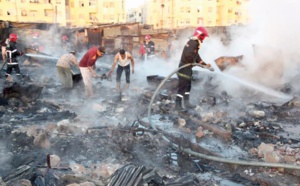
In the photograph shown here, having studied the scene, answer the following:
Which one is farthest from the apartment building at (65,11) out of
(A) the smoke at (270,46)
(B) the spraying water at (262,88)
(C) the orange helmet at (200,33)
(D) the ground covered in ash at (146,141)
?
(C) the orange helmet at (200,33)

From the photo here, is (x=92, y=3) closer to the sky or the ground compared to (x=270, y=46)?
closer to the sky

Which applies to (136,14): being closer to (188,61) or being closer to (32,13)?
(32,13)

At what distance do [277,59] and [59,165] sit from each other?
259 inches

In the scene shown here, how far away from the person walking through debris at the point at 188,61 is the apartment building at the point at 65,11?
38756 mm

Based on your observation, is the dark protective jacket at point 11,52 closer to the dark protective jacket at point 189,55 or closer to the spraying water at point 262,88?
the dark protective jacket at point 189,55

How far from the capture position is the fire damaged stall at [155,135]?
12.2ft

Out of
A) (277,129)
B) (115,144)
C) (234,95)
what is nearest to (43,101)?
(115,144)

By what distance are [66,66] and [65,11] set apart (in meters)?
41.7

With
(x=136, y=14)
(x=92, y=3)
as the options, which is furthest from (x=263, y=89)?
(x=136, y=14)

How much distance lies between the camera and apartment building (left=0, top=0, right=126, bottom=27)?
143 ft

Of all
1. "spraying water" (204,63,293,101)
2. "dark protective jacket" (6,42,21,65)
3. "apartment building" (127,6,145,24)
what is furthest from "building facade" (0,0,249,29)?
"spraying water" (204,63,293,101)

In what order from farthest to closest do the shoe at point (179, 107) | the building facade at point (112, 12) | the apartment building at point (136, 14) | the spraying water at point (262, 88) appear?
the apartment building at point (136, 14) → the building facade at point (112, 12) → the spraying water at point (262, 88) → the shoe at point (179, 107)

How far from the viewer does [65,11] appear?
1844 inches

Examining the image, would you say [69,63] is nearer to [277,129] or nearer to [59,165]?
[59,165]
